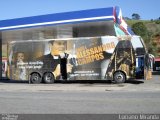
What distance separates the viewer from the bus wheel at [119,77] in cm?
2724

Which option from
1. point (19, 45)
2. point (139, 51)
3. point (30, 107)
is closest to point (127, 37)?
point (139, 51)

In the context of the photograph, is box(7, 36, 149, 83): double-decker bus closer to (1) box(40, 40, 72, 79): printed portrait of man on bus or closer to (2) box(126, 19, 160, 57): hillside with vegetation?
(1) box(40, 40, 72, 79): printed portrait of man on bus

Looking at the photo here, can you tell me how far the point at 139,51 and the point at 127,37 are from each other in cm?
121

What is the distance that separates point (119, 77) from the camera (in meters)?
27.3

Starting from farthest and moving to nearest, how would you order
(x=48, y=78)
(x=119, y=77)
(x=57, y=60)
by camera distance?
1. (x=48, y=78)
2. (x=57, y=60)
3. (x=119, y=77)

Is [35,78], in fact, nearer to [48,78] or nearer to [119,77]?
[48,78]

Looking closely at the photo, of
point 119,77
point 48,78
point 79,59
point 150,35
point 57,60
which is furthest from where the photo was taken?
point 150,35

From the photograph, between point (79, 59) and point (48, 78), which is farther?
point (48, 78)

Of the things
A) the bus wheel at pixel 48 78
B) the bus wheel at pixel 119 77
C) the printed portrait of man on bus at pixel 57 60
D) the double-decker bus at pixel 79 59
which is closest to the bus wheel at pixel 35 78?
the double-decker bus at pixel 79 59

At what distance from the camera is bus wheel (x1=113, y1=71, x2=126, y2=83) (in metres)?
27.2

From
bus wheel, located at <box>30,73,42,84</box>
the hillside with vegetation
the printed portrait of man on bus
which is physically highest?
the hillside with vegetation

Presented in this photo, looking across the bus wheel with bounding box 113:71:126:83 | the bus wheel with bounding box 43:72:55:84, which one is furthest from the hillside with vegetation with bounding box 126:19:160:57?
the bus wheel with bounding box 113:71:126:83

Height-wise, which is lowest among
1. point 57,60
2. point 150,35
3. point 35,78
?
point 35,78

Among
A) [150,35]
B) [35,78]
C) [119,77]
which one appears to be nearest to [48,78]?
[35,78]
